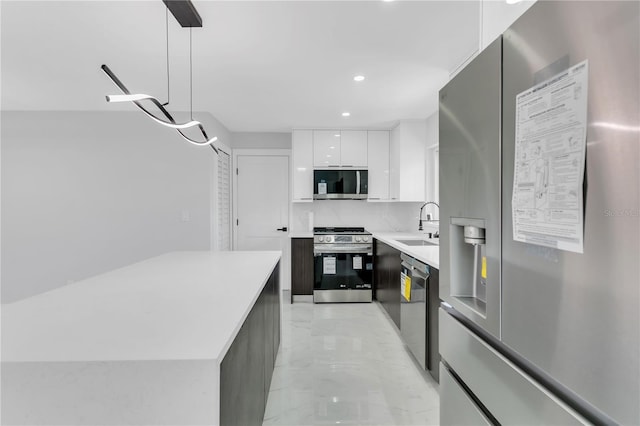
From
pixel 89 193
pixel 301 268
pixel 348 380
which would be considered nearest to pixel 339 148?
pixel 301 268

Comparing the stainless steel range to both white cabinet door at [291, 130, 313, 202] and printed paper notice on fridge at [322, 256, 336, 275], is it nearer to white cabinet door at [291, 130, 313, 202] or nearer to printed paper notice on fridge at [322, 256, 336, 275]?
printed paper notice on fridge at [322, 256, 336, 275]

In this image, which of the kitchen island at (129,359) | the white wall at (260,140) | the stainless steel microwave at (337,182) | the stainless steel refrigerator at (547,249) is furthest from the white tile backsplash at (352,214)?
the stainless steel refrigerator at (547,249)

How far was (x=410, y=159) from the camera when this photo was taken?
4.42 metres

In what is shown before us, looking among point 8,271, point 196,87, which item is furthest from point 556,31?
point 8,271

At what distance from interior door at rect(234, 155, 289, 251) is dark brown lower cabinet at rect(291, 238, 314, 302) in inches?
29.9

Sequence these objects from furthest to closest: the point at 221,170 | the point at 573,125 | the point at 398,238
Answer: the point at 221,170
the point at 398,238
the point at 573,125

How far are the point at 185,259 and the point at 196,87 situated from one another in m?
1.72

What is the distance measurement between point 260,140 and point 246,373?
4.30m

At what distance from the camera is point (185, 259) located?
8.19 feet

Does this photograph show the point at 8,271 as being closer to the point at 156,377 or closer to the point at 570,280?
the point at 156,377

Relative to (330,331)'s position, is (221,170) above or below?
above

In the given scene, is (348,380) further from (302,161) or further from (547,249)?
(302,161)

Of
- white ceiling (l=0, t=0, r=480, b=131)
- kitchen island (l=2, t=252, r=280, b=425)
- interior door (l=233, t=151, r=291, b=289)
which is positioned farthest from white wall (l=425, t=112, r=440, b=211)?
kitchen island (l=2, t=252, r=280, b=425)

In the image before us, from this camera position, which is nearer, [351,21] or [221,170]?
[351,21]
